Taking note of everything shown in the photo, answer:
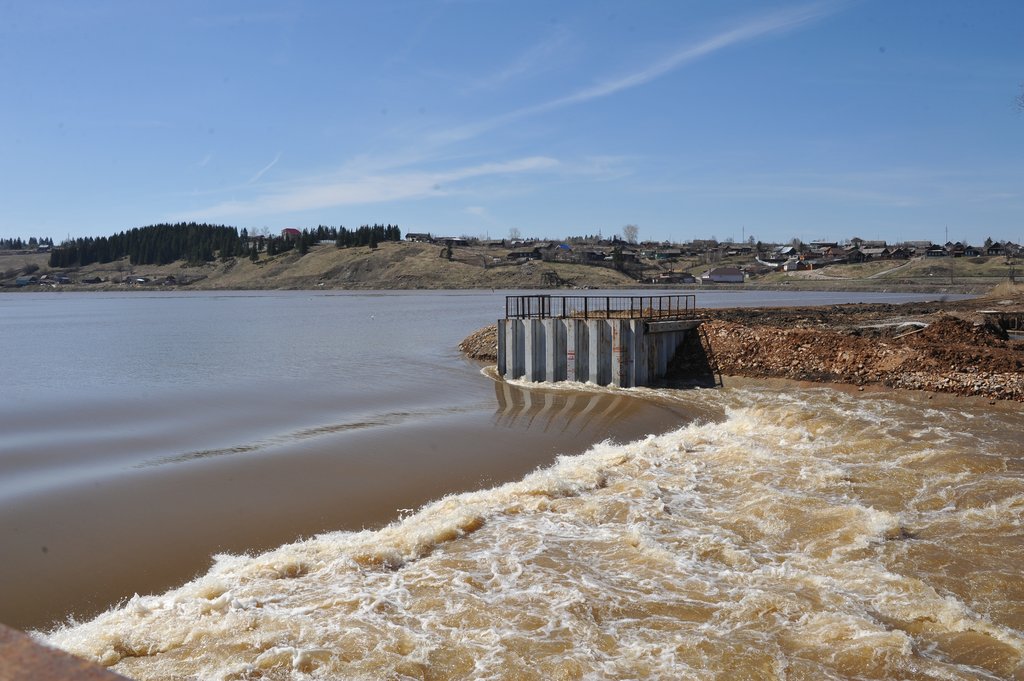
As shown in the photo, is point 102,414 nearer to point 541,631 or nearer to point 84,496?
point 84,496

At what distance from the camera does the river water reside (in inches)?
276

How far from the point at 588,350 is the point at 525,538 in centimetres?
1459

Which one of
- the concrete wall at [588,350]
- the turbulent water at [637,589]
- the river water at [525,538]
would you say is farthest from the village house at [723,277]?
the turbulent water at [637,589]

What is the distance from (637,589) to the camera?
27.3 ft

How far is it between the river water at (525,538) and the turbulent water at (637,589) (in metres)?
0.04

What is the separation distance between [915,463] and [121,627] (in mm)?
12666

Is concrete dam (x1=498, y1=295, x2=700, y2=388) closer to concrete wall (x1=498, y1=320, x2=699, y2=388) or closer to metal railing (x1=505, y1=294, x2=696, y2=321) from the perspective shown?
concrete wall (x1=498, y1=320, x2=699, y2=388)

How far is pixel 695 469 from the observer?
1345 centimetres

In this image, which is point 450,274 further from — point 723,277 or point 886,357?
point 886,357

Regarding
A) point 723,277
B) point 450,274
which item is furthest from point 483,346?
point 723,277

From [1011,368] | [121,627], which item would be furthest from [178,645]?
[1011,368]

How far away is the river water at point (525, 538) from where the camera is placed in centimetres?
700

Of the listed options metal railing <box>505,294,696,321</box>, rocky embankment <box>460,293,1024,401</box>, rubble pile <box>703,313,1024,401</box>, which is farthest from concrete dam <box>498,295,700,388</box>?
rubble pile <box>703,313,1024,401</box>

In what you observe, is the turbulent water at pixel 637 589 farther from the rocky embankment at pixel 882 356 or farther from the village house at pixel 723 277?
the village house at pixel 723 277
